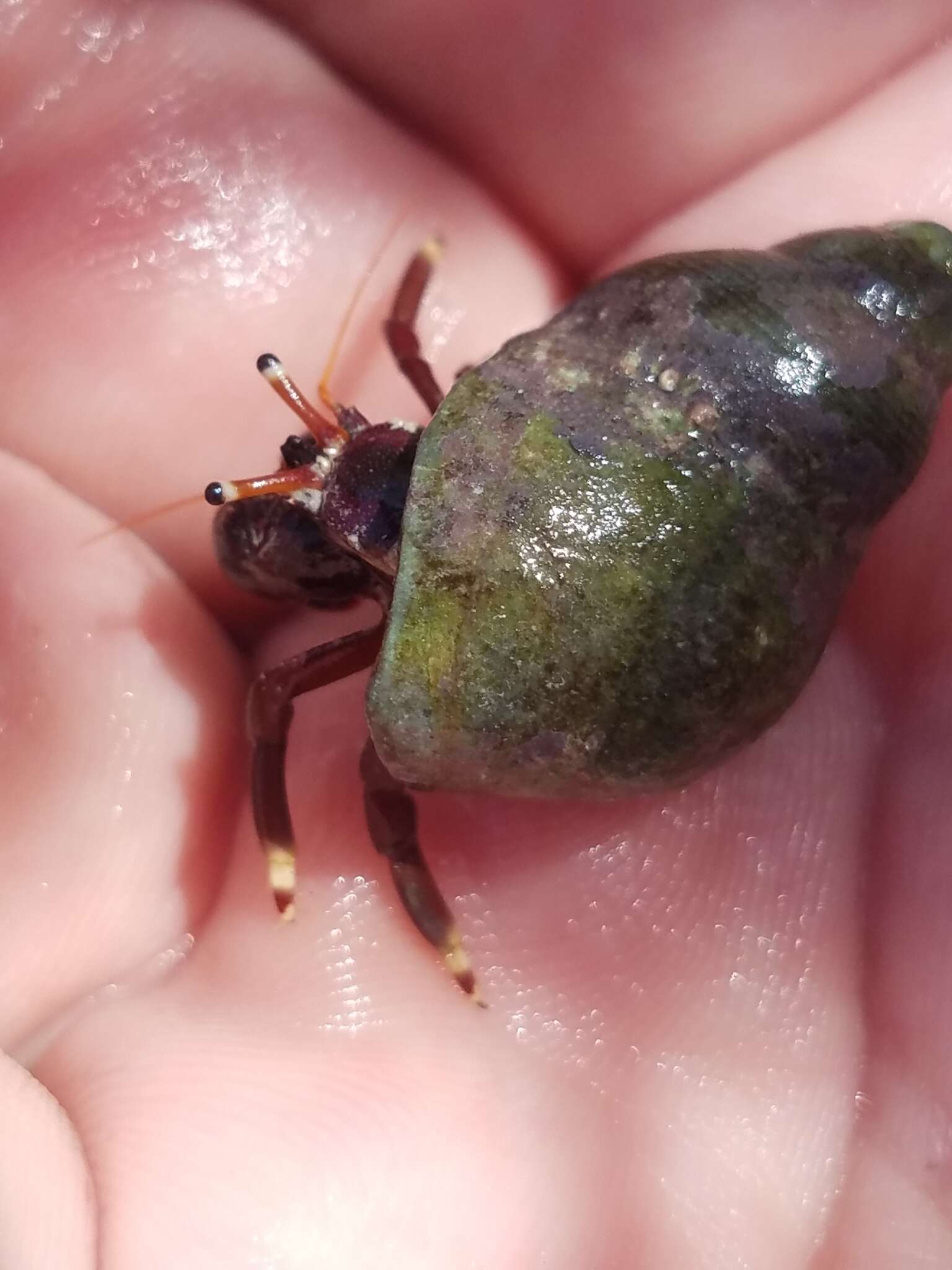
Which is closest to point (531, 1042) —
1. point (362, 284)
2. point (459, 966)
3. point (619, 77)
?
point (459, 966)

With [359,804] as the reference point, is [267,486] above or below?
above

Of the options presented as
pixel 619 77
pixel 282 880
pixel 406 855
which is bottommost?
pixel 406 855

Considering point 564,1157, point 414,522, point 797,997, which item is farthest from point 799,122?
point 564,1157

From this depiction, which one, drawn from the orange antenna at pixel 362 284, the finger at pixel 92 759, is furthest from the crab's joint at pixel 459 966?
the orange antenna at pixel 362 284

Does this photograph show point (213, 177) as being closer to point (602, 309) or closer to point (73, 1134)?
point (602, 309)

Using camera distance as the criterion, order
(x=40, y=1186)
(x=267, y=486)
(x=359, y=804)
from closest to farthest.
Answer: (x=40, y=1186)
(x=267, y=486)
(x=359, y=804)

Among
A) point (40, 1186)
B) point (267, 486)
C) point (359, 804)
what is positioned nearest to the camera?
point (40, 1186)

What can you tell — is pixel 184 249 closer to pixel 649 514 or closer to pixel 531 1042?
pixel 649 514
